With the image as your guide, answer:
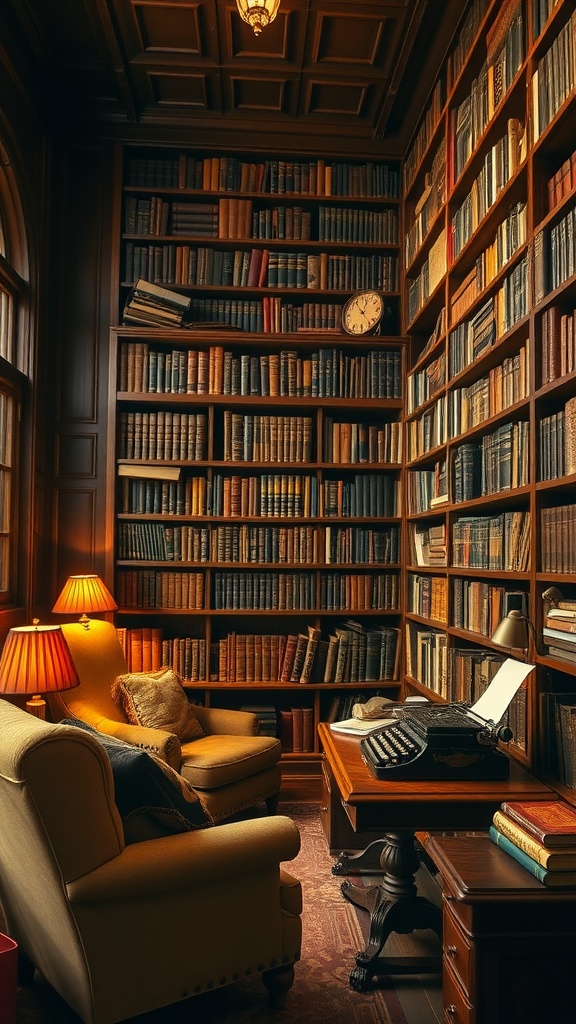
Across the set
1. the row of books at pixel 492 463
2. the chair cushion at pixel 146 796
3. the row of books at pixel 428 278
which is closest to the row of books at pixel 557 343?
the row of books at pixel 492 463

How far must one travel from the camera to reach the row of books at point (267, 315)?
14.8 ft

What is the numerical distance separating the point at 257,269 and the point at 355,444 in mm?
1170

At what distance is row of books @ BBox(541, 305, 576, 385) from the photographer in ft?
7.37

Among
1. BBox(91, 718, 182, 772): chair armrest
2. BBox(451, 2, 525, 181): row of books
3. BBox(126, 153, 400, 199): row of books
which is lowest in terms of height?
BBox(91, 718, 182, 772): chair armrest

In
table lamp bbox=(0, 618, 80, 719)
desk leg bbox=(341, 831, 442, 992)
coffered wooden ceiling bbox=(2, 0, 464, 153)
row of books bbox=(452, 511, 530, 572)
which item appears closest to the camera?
desk leg bbox=(341, 831, 442, 992)

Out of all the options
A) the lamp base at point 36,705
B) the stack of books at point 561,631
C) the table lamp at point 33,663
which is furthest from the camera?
the lamp base at point 36,705

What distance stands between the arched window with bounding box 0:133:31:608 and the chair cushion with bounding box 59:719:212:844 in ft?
6.49

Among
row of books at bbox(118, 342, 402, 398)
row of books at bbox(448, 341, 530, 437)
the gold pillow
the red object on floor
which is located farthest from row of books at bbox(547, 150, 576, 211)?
the gold pillow

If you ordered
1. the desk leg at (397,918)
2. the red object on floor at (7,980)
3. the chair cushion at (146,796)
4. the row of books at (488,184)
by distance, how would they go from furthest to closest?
the row of books at (488,184), the desk leg at (397,918), the chair cushion at (146,796), the red object on floor at (7,980)

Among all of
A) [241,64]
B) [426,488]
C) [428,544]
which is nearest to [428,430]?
[426,488]

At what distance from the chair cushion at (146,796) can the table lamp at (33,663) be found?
2.94ft

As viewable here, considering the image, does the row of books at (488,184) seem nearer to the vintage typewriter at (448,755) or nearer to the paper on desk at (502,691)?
the paper on desk at (502,691)

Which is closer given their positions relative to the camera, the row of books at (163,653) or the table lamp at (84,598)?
the table lamp at (84,598)

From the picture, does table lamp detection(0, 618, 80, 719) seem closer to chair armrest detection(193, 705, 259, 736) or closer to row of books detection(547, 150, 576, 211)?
chair armrest detection(193, 705, 259, 736)
